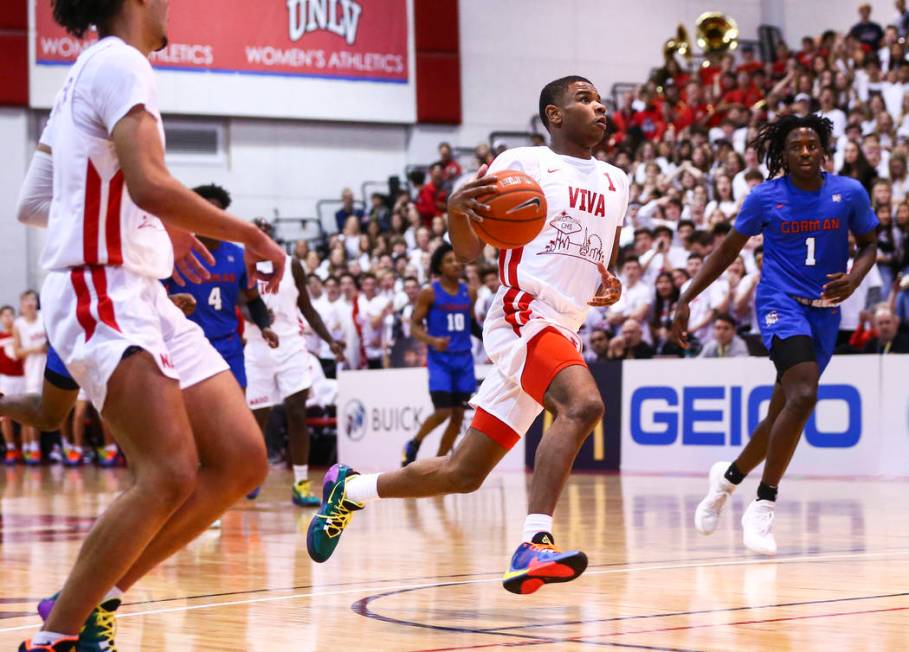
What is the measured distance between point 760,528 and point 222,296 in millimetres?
4250

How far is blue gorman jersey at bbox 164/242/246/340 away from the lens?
9.80 meters

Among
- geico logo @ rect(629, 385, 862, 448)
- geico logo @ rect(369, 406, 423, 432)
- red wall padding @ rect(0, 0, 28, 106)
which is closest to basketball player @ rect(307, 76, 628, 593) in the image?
geico logo @ rect(629, 385, 862, 448)

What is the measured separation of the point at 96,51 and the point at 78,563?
4.50 feet

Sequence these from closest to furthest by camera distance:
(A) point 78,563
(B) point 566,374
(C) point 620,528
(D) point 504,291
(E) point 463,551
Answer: (A) point 78,563 → (B) point 566,374 → (D) point 504,291 → (E) point 463,551 → (C) point 620,528

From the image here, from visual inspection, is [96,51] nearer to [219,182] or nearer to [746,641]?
[746,641]

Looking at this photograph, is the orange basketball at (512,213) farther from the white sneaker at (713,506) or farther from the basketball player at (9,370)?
the basketball player at (9,370)

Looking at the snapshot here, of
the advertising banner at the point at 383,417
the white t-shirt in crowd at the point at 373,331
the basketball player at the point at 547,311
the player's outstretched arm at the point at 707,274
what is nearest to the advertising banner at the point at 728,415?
the advertising banner at the point at 383,417

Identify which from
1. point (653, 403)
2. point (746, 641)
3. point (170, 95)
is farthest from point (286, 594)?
point (170, 95)

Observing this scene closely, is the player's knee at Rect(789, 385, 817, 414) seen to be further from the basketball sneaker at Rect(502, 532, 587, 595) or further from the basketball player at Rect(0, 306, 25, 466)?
the basketball player at Rect(0, 306, 25, 466)

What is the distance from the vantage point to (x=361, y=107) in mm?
26719

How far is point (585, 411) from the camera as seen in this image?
5.54 m

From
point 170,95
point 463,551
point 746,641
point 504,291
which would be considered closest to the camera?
point 746,641

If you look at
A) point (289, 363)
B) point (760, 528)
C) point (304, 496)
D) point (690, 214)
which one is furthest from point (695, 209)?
point (760, 528)

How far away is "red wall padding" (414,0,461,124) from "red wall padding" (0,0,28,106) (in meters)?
6.97
